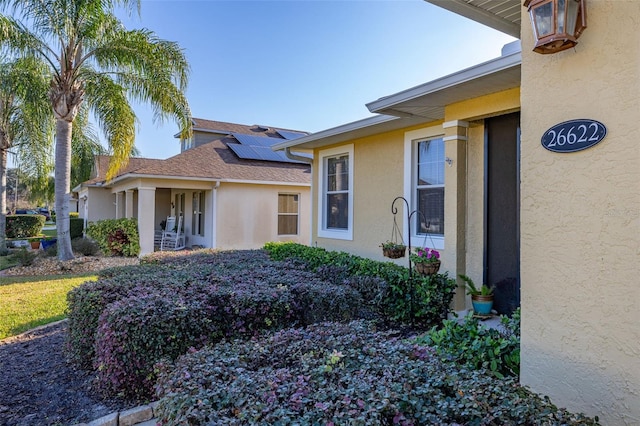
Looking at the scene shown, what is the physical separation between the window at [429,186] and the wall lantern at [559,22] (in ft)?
13.5

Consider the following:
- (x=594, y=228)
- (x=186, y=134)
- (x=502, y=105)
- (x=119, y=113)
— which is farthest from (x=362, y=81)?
(x=594, y=228)

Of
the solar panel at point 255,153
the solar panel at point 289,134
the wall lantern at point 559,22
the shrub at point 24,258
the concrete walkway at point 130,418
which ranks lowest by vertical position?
the concrete walkway at point 130,418

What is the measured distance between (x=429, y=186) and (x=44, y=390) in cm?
559

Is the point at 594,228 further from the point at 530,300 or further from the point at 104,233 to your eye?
the point at 104,233

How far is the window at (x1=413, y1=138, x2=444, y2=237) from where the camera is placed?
630cm

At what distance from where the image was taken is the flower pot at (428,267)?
486 cm

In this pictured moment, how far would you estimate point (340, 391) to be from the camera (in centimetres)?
196

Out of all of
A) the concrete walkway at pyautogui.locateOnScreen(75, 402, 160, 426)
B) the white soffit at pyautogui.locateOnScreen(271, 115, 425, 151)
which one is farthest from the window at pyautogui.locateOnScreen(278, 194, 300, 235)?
the concrete walkway at pyautogui.locateOnScreen(75, 402, 160, 426)

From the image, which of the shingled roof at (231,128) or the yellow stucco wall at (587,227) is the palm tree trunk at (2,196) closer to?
the shingled roof at (231,128)

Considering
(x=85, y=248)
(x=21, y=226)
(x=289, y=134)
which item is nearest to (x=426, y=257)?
(x=85, y=248)

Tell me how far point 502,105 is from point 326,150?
4.59m

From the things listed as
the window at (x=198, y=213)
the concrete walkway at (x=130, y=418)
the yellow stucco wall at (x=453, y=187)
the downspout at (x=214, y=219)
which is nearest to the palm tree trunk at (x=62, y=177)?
the downspout at (x=214, y=219)

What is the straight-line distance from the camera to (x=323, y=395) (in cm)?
193

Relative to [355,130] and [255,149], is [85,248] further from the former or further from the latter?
[355,130]
